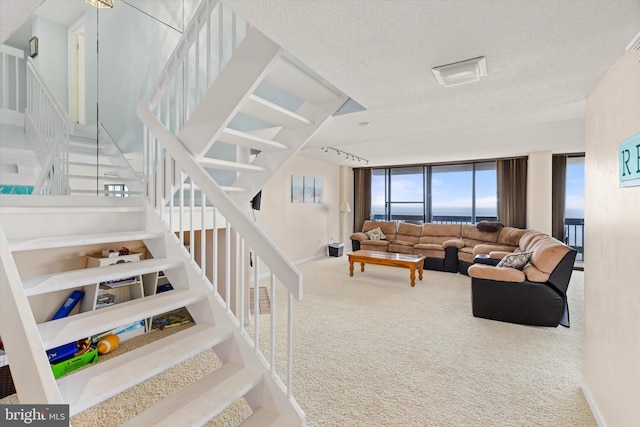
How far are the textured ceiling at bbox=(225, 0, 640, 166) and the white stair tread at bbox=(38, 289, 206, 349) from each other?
5.01 feet

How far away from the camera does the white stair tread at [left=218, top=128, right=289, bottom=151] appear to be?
7.10ft

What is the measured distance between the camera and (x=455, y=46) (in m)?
1.52

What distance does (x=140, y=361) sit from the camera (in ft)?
4.71

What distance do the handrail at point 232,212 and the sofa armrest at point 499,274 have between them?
273cm

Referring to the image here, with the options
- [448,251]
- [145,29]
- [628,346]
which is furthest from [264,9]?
[448,251]

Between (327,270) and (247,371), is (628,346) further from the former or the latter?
(327,270)

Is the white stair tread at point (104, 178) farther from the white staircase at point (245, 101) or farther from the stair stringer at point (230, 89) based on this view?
the stair stringer at point (230, 89)

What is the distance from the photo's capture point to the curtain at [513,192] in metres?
6.41

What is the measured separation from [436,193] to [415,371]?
6.04 m

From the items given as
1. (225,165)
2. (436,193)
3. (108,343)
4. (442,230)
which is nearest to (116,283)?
(108,343)

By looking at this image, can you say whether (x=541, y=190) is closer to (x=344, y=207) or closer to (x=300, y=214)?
(x=344, y=207)

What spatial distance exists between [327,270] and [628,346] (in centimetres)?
466

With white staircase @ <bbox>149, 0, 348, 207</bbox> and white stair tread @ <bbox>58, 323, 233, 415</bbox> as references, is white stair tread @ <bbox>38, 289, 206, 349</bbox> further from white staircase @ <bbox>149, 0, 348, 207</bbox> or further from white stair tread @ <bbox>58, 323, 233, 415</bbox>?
white staircase @ <bbox>149, 0, 348, 207</bbox>

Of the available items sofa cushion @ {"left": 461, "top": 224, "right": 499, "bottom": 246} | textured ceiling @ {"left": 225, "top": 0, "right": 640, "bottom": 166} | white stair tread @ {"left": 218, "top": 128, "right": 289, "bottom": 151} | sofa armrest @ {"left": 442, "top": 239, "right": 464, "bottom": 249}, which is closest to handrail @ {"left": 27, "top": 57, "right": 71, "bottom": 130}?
white stair tread @ {"left": 218, "top": 128, "right": 289, "bottom": 151}
